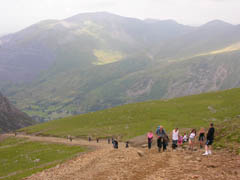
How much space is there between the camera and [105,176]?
80.2ft

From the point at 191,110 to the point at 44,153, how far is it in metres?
53.8

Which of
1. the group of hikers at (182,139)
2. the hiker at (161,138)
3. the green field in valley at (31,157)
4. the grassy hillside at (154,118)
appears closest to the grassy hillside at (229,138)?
the group of hikers at (182,139)

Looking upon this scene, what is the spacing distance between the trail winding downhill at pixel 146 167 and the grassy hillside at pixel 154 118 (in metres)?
39.9

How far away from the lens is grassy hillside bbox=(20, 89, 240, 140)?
76.9 metres

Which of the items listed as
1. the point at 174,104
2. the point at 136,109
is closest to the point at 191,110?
the point at 174,104


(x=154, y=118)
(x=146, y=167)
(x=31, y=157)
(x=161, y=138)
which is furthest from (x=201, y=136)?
(x=154, y=118)

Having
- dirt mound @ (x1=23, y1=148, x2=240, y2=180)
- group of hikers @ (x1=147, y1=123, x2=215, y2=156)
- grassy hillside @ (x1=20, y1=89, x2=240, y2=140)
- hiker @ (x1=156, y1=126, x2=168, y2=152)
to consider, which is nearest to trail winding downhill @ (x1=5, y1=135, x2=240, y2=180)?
dirt mound @ (x1=23, y1=148, x2=240, y2=180)

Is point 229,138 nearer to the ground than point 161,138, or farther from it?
nearer to the ground

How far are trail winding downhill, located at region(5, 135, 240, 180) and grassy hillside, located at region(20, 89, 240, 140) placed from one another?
131ft

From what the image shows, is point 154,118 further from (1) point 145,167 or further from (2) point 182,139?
(1) point 145,167

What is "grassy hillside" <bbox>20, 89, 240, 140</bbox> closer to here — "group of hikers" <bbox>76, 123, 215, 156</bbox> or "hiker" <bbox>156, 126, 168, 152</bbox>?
"group of hikers" <bbox>76, 123, 215, 156</bbox>

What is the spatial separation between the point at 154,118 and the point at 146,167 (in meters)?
63.5

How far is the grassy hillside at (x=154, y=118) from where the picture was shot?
76938 mm

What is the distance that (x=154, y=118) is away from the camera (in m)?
87.5
